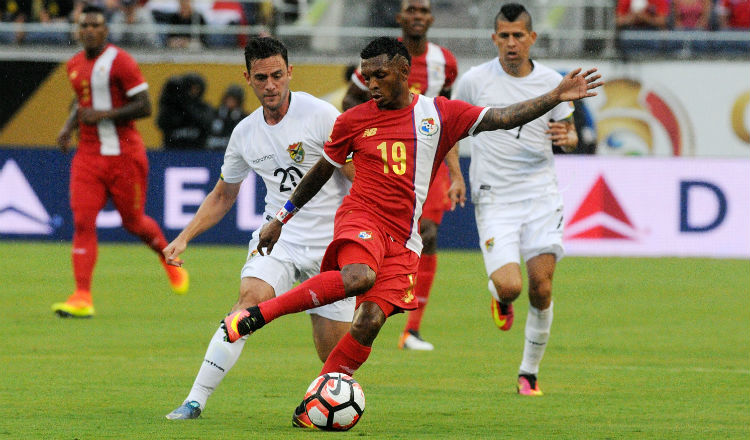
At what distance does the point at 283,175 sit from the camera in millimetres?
7219

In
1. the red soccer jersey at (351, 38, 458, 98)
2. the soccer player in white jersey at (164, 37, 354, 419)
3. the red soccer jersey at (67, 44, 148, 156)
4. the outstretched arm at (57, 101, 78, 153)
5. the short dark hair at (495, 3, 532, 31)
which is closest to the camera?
the soccer player in white jersey at (164, 37, 354, 419)

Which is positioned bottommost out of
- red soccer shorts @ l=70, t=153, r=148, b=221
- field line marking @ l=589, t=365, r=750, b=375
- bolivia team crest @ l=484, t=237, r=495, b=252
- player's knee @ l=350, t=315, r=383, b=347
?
field line marking @ l=589, t=365, r=750, b=375

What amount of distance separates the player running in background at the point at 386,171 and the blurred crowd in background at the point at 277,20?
13.8 metres

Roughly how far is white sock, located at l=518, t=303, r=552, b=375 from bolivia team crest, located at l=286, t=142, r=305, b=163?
72.8 inches

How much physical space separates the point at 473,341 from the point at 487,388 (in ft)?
7.85

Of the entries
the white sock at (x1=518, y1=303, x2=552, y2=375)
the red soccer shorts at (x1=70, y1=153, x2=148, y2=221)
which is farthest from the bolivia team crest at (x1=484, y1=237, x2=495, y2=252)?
the red soccer shorts at (x1=70, y1=153, x2=148, y2=221)

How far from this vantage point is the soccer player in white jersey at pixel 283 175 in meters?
6.96

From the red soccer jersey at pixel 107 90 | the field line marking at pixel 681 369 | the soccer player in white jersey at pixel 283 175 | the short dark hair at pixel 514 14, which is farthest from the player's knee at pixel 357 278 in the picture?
the red soccer jersey at pixel 107 90

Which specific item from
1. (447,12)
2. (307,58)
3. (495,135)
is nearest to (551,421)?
(495,135)

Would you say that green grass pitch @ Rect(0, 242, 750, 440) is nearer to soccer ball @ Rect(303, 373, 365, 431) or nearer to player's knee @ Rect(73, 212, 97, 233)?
soccer ball @ Rect(303, 373, 365, 431)

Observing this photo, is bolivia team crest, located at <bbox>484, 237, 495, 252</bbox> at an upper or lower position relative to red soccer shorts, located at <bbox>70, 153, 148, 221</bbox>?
upper

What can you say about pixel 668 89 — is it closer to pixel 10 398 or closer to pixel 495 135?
pixel 495 135

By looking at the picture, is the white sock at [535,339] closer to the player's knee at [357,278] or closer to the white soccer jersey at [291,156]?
the white soccer jersey at [291,156]

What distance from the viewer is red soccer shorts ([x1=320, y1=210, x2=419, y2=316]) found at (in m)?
6.34
